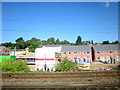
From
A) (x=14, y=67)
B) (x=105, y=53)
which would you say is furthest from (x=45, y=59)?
(x=105, y=53)

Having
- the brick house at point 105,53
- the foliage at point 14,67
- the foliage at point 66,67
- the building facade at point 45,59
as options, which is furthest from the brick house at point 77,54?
the foliage at point 14,67

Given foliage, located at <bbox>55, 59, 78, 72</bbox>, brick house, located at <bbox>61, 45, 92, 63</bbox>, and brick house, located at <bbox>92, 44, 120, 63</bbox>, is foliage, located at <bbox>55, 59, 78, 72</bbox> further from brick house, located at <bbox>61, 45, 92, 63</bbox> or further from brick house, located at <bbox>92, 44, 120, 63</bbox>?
brick house, located at <bbox>92, 44, 120, 63</bbox>

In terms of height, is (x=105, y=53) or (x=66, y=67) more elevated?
(x=105, y=53)

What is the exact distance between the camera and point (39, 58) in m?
11.6

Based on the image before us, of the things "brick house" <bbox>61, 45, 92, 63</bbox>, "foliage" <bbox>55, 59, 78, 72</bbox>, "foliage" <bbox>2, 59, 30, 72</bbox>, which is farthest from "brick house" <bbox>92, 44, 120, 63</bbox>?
"foliage" <bbox>2, 59, 30, 72</bbox>

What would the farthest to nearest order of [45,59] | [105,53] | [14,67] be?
[105,53] < [45,59] < [14,67]

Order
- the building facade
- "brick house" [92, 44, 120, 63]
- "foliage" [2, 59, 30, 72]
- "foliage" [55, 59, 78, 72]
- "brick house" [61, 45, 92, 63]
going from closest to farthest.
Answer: "foliage" [2, 59, 30, 72] < "foliage" [55, 59, 78, 72] < the building facade < "brick house" [61, 45, 92, 63] < "brick house" [92, 44, 120, 63]

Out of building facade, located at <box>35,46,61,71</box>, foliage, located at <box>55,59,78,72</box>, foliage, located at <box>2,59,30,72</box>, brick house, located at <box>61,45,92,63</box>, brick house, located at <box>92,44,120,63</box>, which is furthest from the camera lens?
brick house, located at <box>92,44,120,63</box>

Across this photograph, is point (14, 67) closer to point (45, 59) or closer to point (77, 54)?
point (45, 59)

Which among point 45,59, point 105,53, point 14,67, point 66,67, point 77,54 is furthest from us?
point 105,53

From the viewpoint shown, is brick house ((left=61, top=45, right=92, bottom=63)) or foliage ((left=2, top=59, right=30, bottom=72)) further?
brick house ((left=61, top=45, right=92, bottom=63))

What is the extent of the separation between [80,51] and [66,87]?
579 inches

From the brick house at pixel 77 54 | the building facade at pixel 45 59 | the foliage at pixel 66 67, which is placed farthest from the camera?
the brick house at pixel 77 54

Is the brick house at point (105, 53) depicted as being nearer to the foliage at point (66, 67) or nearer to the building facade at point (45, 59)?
the building facade at point (45, 59)
